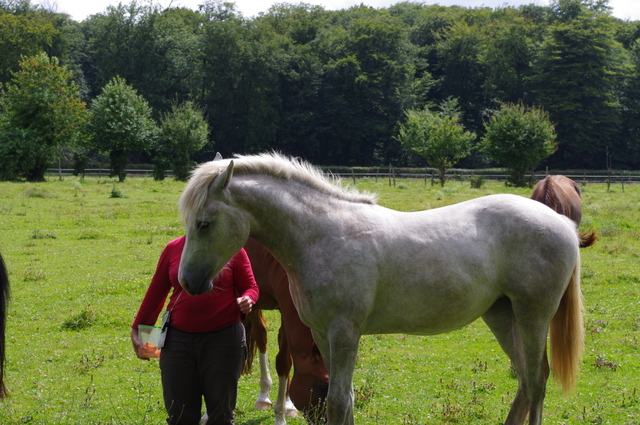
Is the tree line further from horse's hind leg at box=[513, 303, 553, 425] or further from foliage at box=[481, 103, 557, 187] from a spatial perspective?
horse's hind leg at box=[513, 303, 553, 425]

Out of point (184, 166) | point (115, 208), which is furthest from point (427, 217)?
point (184, 166)

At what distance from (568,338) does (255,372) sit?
4.22 meters

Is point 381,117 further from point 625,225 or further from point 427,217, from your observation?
point 427,217

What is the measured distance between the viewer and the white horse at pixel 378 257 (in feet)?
13.2

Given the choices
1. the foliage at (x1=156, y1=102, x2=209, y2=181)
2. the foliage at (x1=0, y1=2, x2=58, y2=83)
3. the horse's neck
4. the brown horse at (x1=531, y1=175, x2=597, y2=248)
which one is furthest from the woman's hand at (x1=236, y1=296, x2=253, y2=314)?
the foliage at (x1=0, y1=2, x2=58, y2=83)

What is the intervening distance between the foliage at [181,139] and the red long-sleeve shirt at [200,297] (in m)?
45.0

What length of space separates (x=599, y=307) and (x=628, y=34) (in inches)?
3438

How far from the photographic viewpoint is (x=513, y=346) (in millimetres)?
5027

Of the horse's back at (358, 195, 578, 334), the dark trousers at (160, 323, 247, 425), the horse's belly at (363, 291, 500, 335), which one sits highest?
the horse's back at (358, 195, 578, 334)

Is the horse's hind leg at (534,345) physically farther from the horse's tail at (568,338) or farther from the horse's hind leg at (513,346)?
the horse's tail at (568,338)

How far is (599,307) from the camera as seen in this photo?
10.9 metres

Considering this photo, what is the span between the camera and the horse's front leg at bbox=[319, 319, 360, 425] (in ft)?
13.4

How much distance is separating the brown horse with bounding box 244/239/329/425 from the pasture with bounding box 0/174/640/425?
22.0 inches

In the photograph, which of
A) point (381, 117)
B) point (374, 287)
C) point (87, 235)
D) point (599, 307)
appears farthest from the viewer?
point (381, 117)
